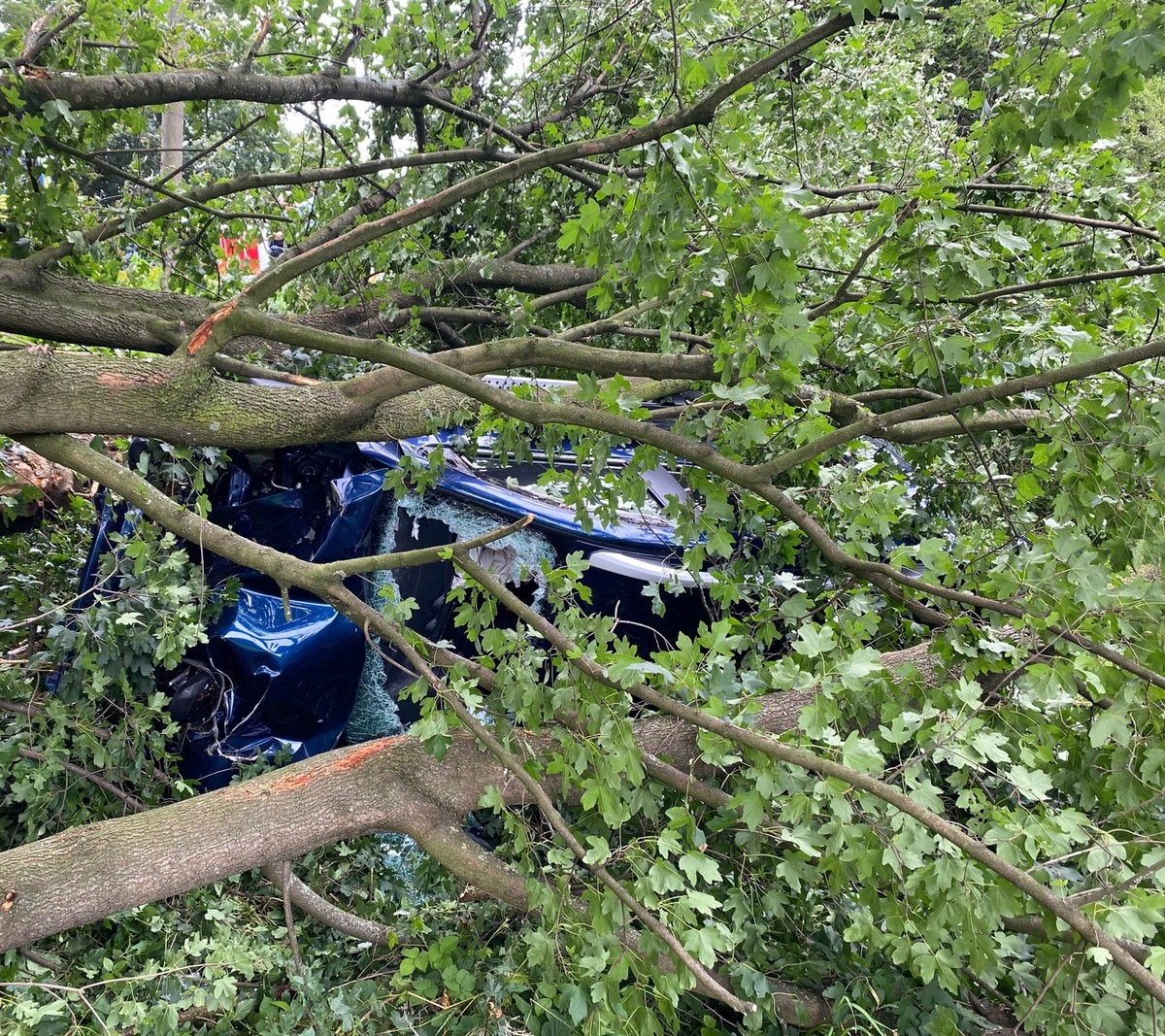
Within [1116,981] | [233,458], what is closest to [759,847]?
[1116,981]

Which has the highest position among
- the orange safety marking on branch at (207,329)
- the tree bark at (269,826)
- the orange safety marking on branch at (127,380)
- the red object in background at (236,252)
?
the red object in background at (236,252)

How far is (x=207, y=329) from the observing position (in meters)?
2.41

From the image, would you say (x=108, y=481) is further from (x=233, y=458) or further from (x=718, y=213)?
(x=718, y=213)

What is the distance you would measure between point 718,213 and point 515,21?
3.74 meters

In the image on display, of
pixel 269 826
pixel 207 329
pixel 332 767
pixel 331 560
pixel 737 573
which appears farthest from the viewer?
pixel 331 560

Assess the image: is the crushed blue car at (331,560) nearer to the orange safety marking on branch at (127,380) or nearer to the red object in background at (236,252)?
the orange safety marking on branch at (127,380)

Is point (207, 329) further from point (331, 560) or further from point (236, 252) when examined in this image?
point (236, 252)

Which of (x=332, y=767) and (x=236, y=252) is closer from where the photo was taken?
(x=332, y=767)

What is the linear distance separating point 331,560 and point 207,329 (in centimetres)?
127

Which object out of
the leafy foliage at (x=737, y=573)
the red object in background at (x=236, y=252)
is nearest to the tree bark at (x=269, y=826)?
the leafy foliage at (x=737, y=573)

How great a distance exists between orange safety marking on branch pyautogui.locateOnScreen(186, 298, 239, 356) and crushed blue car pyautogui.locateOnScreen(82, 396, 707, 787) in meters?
0.97

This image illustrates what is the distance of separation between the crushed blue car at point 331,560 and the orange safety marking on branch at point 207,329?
97cm

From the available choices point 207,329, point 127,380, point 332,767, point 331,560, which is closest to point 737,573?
point 332,767

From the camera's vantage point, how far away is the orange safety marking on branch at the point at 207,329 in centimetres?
227
